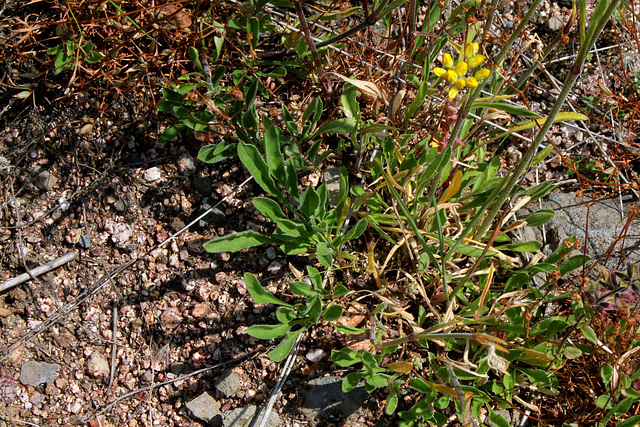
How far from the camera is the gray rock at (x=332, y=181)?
2703 millimetres

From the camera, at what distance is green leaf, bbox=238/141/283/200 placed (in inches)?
89.9

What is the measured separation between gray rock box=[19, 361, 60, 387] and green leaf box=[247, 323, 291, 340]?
1297 millimetres

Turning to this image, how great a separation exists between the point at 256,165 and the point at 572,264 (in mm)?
1652

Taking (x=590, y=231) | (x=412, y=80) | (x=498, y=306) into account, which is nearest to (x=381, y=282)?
(x=498, y=306)

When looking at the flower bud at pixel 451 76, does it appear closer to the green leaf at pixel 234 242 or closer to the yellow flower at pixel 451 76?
the yellow flower at pixel 451 76

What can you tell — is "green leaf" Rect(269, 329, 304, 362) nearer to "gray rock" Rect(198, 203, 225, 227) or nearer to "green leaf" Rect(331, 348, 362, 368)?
"green leaf" Rect(331, 348, 362, 368)

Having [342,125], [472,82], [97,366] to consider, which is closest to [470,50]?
[472,82]

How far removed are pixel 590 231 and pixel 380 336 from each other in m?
1.42

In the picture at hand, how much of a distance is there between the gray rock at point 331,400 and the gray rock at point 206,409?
0.44 metres

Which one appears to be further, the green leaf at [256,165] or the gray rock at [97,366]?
the gray rock at [97,366]

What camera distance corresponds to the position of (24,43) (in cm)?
283

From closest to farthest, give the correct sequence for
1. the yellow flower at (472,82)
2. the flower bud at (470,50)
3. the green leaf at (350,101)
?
1. the yellow flower at (472,82)
2. the flower bud at (470,50)
3. the green leaf at (350,101)

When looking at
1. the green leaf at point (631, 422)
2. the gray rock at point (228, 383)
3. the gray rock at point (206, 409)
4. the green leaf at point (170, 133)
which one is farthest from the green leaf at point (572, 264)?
the green leaf at point (170, 133)

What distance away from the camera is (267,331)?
2092 millimetres
